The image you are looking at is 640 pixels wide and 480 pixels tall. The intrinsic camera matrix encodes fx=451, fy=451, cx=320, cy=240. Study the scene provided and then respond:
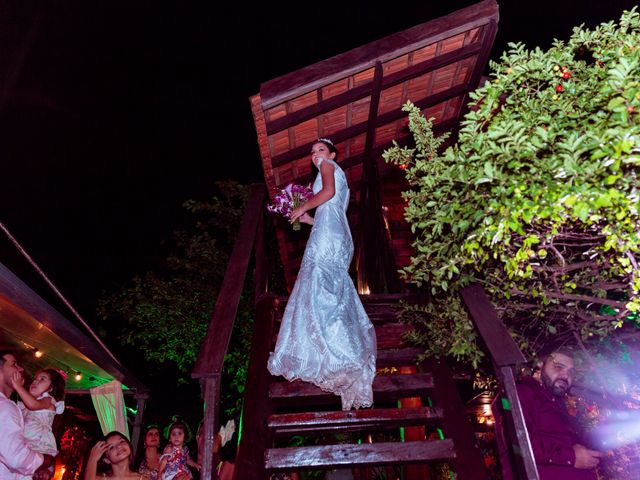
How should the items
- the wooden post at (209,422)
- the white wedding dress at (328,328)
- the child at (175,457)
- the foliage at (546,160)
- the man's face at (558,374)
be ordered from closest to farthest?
the foliage at (546,160) → the wooden post at (209,422) → the man's face at (558,374) → the white wedding dress at (328,328) → the child at (175,457)

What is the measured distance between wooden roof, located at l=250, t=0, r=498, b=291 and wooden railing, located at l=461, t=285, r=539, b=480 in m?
2.74

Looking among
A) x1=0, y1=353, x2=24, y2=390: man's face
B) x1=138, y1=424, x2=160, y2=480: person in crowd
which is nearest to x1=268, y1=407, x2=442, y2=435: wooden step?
x1=0, y1=353, x2=24, y2=390: man's face

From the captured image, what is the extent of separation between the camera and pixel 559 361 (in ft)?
11.7

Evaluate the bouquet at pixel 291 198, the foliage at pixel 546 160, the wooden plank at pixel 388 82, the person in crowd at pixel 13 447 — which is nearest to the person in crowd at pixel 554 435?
the foliage at pixel 546 160

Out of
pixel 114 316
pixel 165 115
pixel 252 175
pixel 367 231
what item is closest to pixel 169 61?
pixel 165 115

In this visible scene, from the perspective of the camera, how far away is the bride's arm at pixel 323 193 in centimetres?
430

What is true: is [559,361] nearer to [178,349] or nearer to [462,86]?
[462,86]

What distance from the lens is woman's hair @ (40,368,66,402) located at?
5156 millimetres

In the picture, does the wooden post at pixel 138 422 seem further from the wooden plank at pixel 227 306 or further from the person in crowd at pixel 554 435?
the person in crowd at pixel 554 435

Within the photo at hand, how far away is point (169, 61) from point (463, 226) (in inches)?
701

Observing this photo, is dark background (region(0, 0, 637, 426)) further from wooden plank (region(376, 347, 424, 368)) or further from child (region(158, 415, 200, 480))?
wooden plank (region(376, 347, 424, 368))

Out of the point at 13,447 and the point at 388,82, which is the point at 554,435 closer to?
the point at 388,82

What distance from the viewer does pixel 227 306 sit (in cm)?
361

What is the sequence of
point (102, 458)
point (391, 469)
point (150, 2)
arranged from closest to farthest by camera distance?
1. point (102, 458)
2. point (391, 469)
3. point (150, 2)
